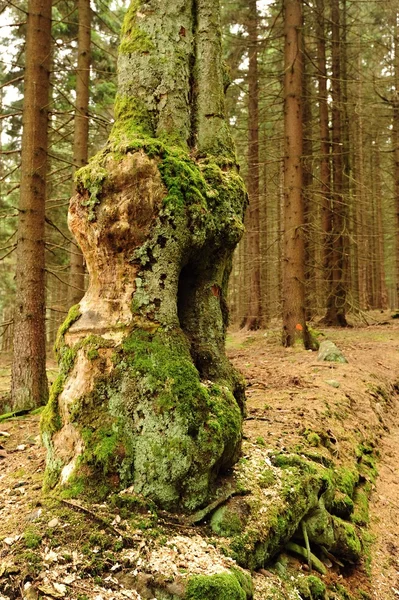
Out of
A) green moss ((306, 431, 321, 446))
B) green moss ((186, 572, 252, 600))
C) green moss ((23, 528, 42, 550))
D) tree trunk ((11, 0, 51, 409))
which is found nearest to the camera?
green moss ((186, 572, 252, 600))

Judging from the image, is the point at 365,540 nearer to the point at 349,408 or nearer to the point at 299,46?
the point at 349,408

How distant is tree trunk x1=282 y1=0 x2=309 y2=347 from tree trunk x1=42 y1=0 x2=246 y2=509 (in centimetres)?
640

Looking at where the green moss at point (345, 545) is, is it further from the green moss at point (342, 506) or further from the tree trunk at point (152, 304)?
the tree trunk at point (152, 304)

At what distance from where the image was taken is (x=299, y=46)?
978 centimetres

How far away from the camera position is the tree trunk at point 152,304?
2.50 m

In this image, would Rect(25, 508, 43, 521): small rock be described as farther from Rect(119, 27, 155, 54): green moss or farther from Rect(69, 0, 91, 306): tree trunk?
Rect(69, 0, 91, 306): tree trunk

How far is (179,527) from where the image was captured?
2.35 m

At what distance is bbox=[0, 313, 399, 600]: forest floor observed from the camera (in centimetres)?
195

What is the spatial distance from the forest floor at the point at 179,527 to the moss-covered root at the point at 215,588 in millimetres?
68


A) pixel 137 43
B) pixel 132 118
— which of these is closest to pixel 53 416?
pixel 132 118

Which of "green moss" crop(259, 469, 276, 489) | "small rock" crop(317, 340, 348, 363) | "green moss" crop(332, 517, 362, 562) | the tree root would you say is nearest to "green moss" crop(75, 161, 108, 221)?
"green moss" crop(259, 469, 276, 489)

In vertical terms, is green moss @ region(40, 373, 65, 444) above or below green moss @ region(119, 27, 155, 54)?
below

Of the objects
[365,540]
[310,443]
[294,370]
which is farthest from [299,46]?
[365,540]

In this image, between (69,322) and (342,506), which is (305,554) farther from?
(69,322)
